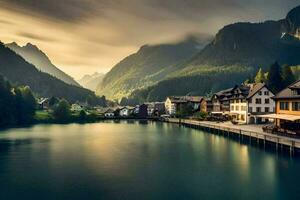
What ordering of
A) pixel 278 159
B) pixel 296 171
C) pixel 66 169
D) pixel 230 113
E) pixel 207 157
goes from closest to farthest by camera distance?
pixel 296 171
pixel 66 169
pixel 278 159
pixel 207 157
pixel 230 113

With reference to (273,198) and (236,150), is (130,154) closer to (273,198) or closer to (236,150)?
(236,150)

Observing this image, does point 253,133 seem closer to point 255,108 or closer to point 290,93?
point 290,93

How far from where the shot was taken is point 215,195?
3497cm

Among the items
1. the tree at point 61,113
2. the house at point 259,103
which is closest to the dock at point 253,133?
the house at point 259,103

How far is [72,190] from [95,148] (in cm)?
3508

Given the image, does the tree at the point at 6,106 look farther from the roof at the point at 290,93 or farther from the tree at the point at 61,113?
the roof at the point at 290,93

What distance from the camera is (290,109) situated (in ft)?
229

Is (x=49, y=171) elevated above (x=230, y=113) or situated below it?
below

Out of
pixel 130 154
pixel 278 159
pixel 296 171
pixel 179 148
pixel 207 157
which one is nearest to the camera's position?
pixel 296 171

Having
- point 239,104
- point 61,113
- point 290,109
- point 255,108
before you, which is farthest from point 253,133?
point 61,113

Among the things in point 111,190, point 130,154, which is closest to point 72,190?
point 111,190

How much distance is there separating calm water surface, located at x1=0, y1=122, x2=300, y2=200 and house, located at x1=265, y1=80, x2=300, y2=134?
8.31 meters

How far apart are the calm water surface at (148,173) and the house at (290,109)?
8310 mm

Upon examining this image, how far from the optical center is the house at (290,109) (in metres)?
66.5
